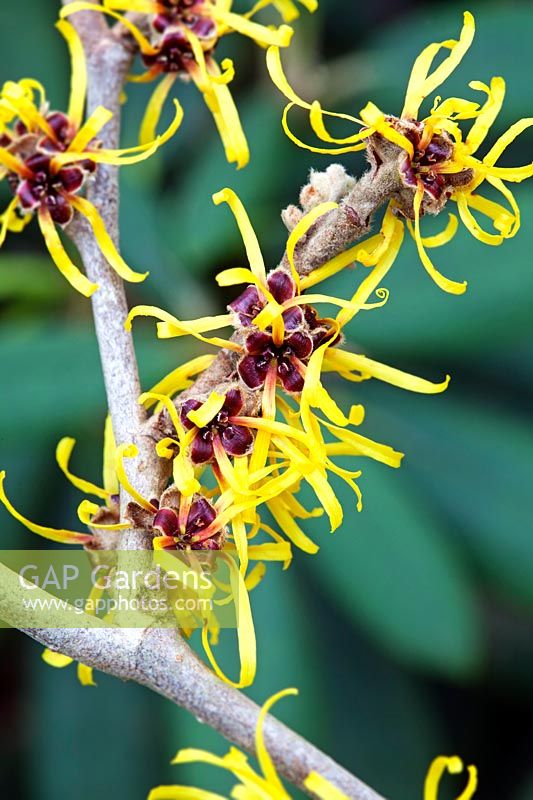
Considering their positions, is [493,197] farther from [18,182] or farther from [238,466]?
[238,466]

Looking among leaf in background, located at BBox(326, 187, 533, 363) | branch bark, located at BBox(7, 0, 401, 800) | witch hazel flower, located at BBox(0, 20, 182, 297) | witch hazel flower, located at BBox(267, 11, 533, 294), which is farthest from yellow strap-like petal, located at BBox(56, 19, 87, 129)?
leaf in background, located at BBox(326, 187, 533, 363)

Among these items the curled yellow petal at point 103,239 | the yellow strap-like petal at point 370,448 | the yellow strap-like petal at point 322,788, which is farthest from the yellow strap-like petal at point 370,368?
the yellow strap-like petal at point 322,788

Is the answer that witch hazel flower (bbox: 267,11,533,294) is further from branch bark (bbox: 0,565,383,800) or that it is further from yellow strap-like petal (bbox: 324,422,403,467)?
branch bark (bbox: 0,565,383,800)

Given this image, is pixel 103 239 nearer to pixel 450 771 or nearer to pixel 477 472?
pixel 450 771

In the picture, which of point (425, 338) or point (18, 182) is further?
point (425, 338)

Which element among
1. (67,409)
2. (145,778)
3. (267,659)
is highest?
(67,409)

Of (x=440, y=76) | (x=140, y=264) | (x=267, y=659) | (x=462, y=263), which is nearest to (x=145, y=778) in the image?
(x=267, y=659)

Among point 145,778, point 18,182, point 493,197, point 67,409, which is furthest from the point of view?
point 145,778
